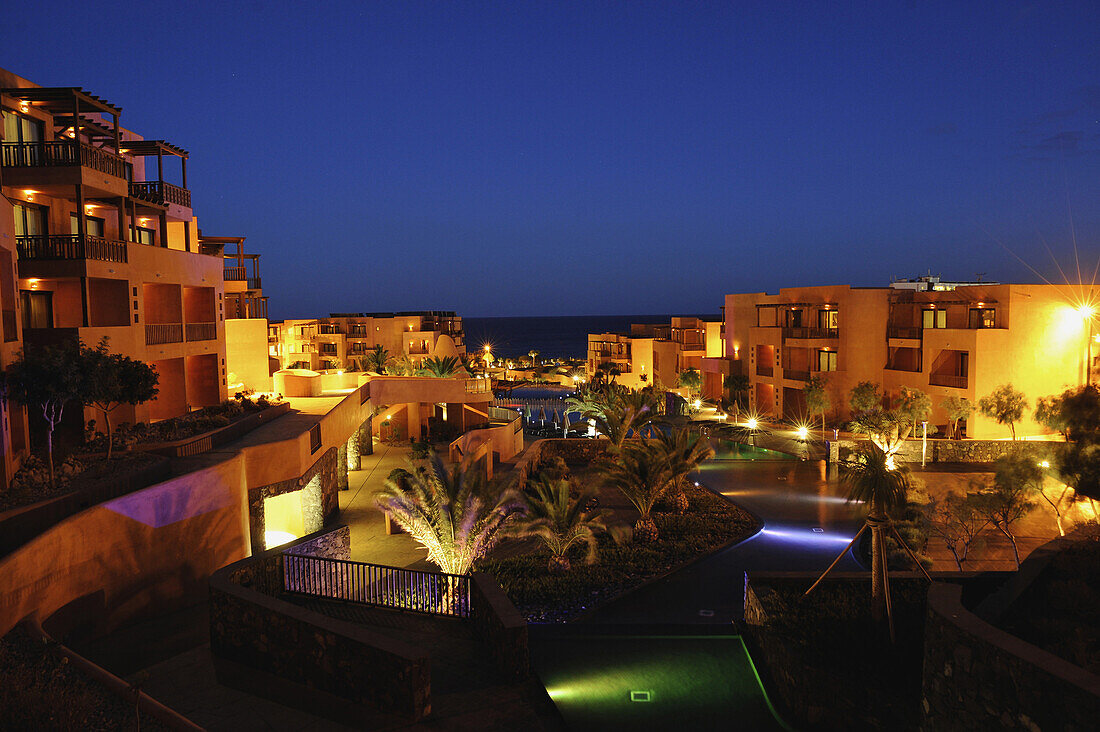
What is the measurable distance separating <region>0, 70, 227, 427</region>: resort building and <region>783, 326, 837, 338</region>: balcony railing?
2867 cm

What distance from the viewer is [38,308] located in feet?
56.7

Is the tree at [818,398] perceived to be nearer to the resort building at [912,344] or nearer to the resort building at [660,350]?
the resort building at [912,344]

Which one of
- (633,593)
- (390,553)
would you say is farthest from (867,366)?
(390,553)

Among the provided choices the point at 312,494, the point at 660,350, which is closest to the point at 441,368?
the point at 312,494

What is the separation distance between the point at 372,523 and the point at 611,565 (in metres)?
7.12

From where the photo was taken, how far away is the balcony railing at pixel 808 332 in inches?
1387

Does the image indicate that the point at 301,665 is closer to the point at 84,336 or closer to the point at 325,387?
the point at 84,336

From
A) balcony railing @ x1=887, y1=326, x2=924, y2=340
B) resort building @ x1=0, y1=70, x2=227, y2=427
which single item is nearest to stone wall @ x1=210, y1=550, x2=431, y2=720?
resort building @ x1=0, y1=70, x2=227, y2=427

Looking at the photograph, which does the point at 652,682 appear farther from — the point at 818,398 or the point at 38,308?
the point at 818,398

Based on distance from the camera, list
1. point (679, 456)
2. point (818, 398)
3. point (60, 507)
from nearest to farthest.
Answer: point (60, 507) < point (679, 456) < point (818, 398)

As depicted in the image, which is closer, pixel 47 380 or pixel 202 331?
pixel 47 380

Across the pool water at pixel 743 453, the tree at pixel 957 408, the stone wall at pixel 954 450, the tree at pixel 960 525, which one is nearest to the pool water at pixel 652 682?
the tree at pixel 960 525

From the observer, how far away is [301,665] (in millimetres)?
7754

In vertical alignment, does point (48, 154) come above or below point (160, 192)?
below
